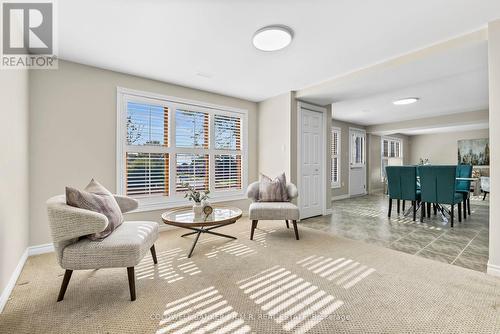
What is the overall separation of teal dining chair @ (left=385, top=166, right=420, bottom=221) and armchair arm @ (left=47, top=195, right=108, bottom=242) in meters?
4.66

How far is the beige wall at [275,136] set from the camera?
4217 mm

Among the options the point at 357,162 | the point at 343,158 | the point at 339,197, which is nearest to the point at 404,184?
the point at 339,197

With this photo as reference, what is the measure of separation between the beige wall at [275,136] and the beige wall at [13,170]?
3.50 metres

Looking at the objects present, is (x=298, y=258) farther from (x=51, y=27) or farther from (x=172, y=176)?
(x=51, y=27)

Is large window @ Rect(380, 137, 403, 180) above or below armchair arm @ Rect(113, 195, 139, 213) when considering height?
above

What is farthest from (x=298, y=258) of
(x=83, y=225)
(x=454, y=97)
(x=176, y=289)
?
(x=454, y=97)

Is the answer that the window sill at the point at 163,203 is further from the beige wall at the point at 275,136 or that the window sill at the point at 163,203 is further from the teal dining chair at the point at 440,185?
the teal dining chair at the point at 440,185

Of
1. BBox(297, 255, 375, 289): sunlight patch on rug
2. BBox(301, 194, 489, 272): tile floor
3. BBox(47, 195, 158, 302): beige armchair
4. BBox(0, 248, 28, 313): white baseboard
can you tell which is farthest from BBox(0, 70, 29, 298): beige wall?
BBox(301, 194, 489, 272): tile floor

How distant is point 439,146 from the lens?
30.1ft

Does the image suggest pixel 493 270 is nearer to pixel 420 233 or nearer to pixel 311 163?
pixel 420 233

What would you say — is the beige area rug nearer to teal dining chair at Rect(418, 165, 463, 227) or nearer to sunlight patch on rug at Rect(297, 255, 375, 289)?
sunlight patch on rug at Rect(297, 255, 375, 289)

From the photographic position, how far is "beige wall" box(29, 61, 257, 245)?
8.95 ft

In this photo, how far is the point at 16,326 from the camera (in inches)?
57.9

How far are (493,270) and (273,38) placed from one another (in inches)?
119
